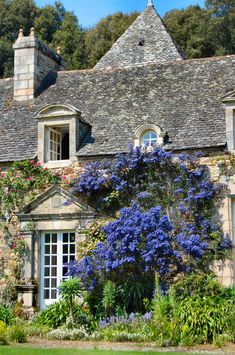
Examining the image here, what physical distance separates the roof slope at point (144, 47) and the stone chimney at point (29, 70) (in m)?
Answer: 3.05

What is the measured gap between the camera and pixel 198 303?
38.9 ft

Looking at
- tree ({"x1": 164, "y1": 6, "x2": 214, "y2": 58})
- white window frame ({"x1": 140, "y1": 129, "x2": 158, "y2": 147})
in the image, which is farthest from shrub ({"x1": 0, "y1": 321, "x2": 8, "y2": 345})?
tree ({"x1": 164, "y1": 6, "x2": 214, "y2": 58})

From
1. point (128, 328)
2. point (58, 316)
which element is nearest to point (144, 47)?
point (58, 316)

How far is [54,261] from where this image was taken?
1497 centimetres

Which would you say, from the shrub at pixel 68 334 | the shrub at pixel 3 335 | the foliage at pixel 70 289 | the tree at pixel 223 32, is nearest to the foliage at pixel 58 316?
the foliage at pixel 70 289

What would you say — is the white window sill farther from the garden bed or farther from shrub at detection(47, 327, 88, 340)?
the garden bed

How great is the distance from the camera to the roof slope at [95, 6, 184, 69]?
→ 20938 millimetres

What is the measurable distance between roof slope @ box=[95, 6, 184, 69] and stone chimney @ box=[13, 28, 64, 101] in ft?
10.0

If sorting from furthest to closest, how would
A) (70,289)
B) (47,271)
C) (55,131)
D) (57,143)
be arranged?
(57,143), (55,131), (47,271), (70,289)

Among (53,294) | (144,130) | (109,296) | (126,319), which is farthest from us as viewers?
(144,130)

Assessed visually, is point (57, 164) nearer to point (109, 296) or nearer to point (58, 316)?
point (58, 316)

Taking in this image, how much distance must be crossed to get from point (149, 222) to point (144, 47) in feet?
31.9

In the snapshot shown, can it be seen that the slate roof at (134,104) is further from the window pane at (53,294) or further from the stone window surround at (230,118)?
the window pane at (53,294)

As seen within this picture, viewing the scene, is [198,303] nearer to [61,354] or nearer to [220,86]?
[61,354]
